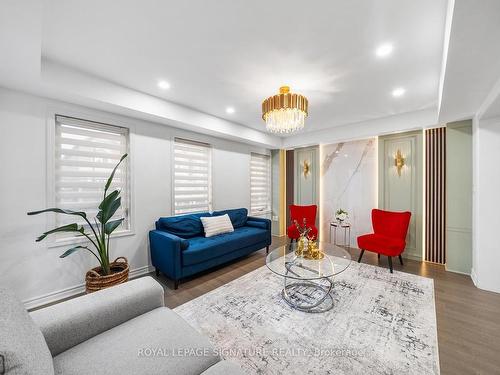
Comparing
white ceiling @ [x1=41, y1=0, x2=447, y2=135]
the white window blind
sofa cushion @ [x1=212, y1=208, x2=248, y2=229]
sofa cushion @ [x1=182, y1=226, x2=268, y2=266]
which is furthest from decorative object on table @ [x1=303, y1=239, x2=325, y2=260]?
the white window blind

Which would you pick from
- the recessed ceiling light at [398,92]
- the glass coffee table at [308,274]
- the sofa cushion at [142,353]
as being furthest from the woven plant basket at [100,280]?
the recessed ceiling light at [398,92]

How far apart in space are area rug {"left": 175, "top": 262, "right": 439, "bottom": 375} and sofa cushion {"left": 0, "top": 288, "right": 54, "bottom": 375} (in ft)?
3.98

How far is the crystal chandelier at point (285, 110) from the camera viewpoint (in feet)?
7.73

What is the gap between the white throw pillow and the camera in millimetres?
3504

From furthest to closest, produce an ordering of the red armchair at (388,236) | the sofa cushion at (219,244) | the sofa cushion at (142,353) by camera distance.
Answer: the red armchair at (388,236), the sofa cushion at (219,244), the sofa cushion at (142,353)

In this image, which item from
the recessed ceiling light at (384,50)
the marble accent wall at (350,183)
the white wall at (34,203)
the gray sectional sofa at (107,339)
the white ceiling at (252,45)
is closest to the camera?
the gray sectional sofa at (107,339)

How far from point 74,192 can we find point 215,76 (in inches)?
87.5

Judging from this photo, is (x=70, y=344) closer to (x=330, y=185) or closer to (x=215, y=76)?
(x=215, y=76)

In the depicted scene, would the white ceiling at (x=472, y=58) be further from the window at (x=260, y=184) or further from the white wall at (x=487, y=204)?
the window at (x=260, y=184)

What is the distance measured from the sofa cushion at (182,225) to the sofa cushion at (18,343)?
7.25ft

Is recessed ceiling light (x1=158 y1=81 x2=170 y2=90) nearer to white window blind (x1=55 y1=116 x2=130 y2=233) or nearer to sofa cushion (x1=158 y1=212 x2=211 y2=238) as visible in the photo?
white window blind (x1=55 y1=116 x2=130 y2=233)

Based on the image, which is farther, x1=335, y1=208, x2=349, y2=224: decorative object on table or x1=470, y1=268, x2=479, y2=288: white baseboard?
x1=335, y1=208, x2=349, y2=224: decorative object on table

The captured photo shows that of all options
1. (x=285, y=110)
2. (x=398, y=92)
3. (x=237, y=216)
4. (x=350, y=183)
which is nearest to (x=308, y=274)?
(x=285, y=110)

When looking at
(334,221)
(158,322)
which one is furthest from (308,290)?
(334,221)
